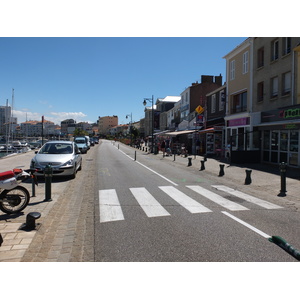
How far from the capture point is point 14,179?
6293mm

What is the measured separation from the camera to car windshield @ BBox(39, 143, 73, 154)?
12.8 meters

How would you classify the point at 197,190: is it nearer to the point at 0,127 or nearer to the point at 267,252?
the point at 267,252

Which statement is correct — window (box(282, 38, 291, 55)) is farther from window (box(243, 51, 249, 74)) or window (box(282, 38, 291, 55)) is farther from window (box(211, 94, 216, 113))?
window (box(211, 94, 216, 113))

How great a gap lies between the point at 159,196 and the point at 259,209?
9.59 feet

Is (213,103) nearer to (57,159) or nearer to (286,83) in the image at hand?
(286,83)

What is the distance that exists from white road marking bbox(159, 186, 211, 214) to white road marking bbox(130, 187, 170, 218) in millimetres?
658

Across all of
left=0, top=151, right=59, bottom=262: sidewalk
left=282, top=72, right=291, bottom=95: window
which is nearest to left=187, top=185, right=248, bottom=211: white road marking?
left=0, top=151, right=59, bottom=262: sidewalk

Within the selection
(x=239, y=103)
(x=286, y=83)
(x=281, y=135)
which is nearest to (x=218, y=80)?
(x=239, y=103)

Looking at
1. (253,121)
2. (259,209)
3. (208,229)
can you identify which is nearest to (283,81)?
(253,121)

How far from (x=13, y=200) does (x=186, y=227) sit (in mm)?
3914

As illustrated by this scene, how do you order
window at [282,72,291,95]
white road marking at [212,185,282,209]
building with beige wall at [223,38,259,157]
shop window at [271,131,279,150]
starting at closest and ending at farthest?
white road marking at [212,185,282,209], window at [282,72,291,95], shop window at [271,131,279,150], building with beige wall at [223,38,259,157]

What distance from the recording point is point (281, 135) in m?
17.6

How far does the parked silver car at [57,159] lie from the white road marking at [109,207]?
2.78m

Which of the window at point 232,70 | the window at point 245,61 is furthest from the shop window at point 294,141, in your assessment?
the window at point 232,70
